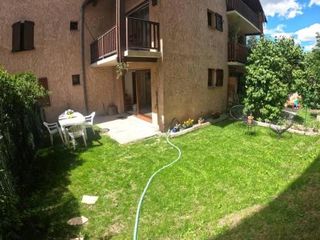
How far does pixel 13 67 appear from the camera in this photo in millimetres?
13734

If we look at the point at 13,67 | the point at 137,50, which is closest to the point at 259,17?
the point at 137,50

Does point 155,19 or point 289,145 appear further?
point 155,19

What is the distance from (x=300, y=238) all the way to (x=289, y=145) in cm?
619

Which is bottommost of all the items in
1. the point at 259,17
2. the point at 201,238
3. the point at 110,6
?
the point at 201,238

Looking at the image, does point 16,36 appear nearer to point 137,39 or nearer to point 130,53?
point 137,39

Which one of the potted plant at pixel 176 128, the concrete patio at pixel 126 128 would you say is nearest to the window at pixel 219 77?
the potted plant at pixel 176 128

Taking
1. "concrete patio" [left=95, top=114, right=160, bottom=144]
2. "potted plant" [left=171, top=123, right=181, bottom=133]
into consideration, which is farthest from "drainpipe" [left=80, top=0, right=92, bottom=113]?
"potted plant" [left=171, top=123, right=181, bottom=133]

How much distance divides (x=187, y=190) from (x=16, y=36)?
11.5 m

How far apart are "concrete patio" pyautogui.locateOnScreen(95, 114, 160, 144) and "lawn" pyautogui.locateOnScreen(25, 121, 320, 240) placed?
58 centimetres

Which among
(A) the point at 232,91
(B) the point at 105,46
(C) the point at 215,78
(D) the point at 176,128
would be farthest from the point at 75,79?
(A) the point at 232,91

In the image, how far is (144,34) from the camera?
36.4 feet

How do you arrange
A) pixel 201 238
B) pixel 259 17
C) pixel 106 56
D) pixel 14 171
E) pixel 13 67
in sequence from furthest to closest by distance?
pixel 259 17 → pixel 13 67 → pixel 106 56 → pixel 14 171 → pixel 201 238

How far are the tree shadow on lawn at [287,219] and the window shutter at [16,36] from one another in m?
12.9

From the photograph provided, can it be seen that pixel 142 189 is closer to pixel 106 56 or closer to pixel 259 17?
pixel 106 56
